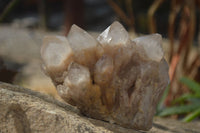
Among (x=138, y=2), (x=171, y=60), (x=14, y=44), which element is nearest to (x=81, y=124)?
(x=171, y=60)

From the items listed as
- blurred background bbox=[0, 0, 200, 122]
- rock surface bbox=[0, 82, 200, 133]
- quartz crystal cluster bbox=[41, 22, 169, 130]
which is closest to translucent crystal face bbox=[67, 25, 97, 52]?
quartz crystal cluster bbox=[41, 22, 169, 130]

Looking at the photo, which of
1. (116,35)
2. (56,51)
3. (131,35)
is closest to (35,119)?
(56,51)

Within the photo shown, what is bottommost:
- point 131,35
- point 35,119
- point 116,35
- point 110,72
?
point 35,119

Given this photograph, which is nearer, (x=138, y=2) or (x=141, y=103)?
(x=141, y=103)

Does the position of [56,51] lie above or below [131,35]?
below

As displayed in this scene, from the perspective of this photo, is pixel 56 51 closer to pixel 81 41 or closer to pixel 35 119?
pixel 81 41

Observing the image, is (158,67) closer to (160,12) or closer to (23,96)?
(23,96)
